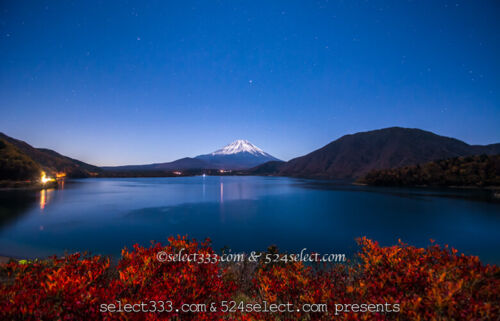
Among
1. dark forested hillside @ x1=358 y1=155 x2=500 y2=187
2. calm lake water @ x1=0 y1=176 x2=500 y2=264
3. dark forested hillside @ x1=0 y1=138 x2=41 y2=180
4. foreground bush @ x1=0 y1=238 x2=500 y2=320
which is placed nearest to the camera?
foreground bush @ x1=0 y1=238 x2=500 y2=320

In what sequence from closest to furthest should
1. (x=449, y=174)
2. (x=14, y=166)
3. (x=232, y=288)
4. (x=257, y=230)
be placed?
(x=232, y=288)
(x=257, y=230)
(x=14, y=166)
(x=449, y=174)

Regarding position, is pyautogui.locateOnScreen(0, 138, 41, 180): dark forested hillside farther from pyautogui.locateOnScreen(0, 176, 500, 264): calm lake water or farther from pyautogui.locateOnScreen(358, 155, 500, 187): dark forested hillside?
pyautogui.locateOnScreen(358, 155, 500, 187): dark forested hillside

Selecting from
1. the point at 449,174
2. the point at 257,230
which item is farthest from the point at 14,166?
the point at 449,174

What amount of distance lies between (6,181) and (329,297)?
79.0m

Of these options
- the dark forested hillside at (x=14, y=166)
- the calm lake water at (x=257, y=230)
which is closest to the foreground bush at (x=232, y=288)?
the calm lake water at (x=257, y=230)

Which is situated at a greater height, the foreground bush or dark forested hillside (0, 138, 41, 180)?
dark forested hillside (0, 138, 41, 180)

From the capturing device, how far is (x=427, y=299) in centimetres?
357

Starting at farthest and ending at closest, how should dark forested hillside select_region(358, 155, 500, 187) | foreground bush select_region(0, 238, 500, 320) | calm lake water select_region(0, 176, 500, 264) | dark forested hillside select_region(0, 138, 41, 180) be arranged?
1. dark forested hillside select_region(358, 155, 500, 187)
2. dark forested hillside select_region(0, 138, 41, 180)
3. calm lake water select_region(0, 176, 500, 264)
4. foreground bush select_region(0, 238, 500, 320)

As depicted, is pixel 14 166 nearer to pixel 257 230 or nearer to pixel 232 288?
pixel 257 230

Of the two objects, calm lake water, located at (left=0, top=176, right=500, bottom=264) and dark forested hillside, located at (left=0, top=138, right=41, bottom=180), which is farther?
dark forested hillside, located at (left=0, top=138, right=41, bottom=180)

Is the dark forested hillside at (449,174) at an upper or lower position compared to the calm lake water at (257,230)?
upper

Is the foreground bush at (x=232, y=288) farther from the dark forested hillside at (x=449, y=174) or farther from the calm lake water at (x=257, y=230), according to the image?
the dark forested hillside at (x=449, y=174)

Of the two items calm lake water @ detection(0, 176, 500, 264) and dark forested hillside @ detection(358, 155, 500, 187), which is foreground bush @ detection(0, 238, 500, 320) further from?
dark forested hillside @ detection(358, 155, 500, 187)

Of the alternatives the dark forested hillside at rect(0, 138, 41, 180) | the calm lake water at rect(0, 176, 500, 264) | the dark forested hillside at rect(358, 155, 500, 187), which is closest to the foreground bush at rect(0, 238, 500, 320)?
the calm lake water at rect(0, 176, 500, 264)
